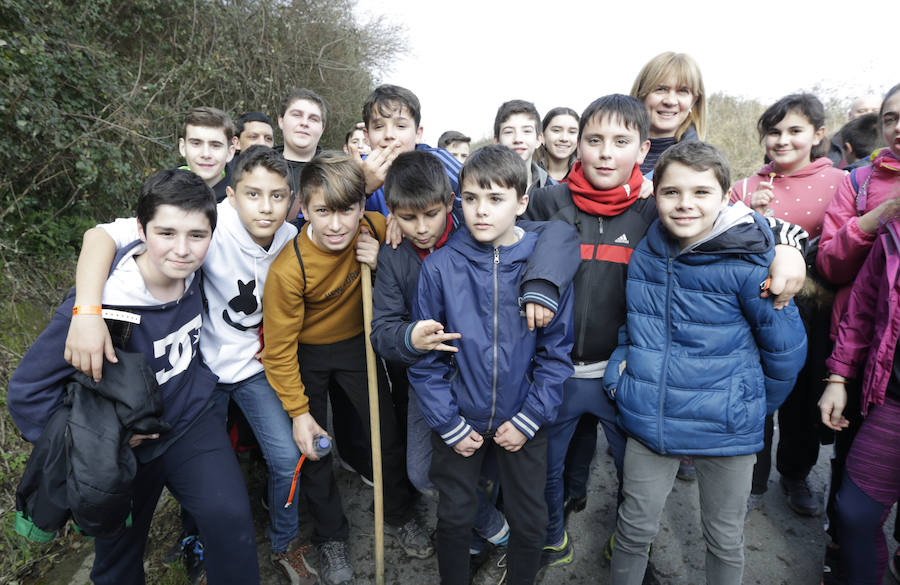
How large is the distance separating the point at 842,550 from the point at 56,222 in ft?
20.1

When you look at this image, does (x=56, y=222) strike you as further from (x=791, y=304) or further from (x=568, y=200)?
(x=791, y=304)

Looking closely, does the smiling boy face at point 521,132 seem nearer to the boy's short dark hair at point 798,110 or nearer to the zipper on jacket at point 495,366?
the boy's short dark hair at point 798,110

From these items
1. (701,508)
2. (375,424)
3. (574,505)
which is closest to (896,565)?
(701,508)

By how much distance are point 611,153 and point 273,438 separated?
2.29m

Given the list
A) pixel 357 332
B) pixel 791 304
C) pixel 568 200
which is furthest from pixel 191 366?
pixel 791 304

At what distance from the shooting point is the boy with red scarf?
2158 mm

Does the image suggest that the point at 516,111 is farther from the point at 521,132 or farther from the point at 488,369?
the point at 488,369

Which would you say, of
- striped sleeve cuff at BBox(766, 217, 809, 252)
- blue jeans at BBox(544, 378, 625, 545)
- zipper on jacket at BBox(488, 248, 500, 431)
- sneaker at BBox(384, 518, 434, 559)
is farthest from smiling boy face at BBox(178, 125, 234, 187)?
striped sleeve cuff at BBox(766, 217, 809, 252)

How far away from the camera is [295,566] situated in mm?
2426

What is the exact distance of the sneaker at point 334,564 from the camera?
2389mm

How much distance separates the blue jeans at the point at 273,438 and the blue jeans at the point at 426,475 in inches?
24.7

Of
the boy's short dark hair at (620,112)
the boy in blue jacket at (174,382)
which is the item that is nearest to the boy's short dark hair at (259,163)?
the boy in blue jacket at (174,382)

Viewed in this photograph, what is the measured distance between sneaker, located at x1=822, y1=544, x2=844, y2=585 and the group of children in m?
0.35

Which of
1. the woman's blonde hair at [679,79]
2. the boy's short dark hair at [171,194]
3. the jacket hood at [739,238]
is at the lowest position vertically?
the jacket hood at [739,238]
